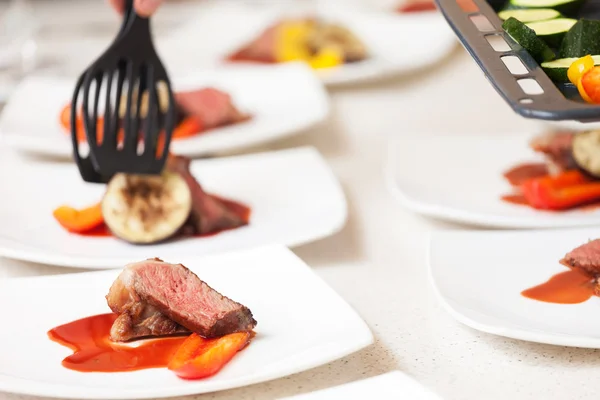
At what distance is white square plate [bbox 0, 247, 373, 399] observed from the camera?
59.8 inches

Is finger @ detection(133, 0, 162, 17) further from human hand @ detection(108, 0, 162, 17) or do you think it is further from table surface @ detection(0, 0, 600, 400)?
table surface @ detection(0, 0, 600, 400)

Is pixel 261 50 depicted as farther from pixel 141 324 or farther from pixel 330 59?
pixel 141 324

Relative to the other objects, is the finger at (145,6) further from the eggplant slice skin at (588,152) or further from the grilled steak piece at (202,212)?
the eggplant slice skin at (588,152)

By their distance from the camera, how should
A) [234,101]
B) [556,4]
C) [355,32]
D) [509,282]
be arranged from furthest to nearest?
1. [355,32]
2. [234,101]
3. [556,4]
4. [509,282]

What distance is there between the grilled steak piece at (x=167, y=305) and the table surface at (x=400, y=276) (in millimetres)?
136

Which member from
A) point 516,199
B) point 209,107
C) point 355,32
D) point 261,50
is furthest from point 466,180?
point 355,32

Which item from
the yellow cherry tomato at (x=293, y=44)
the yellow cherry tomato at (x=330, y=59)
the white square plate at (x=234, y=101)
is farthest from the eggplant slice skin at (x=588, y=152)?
the yellow cherry tomato at (x=293, y=44)

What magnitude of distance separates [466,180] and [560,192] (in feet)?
0.98

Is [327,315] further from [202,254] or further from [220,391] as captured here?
[202,254]

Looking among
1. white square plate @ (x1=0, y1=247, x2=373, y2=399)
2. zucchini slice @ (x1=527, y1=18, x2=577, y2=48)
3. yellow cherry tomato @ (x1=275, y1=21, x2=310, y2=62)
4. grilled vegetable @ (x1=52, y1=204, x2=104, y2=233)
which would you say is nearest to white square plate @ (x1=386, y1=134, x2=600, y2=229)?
zucchini slice @ (x1=527, y1=18, x2=577, y2=48)

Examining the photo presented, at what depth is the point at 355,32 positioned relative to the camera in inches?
159

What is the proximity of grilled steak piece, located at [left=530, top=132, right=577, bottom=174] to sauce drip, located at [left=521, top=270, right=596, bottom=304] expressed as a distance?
1.78 feet

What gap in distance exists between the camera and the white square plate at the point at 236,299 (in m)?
1.52

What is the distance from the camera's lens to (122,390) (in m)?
1.49
